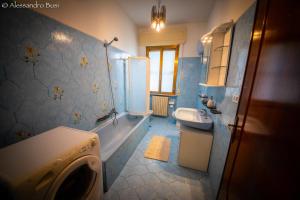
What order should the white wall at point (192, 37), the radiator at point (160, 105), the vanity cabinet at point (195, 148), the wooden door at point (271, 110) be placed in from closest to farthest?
the wooden door at point (271, 110) < the vanity cabinet at point (195, 148) < the white wall at point (192, 37) < the radiator at point (160, 105)

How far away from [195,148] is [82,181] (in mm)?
1419

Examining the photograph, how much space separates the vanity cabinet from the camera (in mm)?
1579

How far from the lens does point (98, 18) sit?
1.80 metres

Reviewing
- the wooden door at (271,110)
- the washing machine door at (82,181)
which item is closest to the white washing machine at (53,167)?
the washing machine door at (82,181)

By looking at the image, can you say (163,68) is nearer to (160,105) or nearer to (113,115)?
(160,105)

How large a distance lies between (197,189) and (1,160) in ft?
6.02

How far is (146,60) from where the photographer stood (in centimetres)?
250

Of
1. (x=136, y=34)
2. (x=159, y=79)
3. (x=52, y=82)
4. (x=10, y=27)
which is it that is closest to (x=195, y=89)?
(x=159, y=79)

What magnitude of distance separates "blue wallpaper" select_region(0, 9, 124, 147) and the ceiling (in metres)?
1.19

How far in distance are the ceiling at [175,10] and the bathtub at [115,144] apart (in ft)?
7.61

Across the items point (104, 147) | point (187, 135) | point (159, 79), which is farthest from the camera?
point (159, 79)

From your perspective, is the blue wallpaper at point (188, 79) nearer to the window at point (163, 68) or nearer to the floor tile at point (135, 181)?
the window at point (163, 68)

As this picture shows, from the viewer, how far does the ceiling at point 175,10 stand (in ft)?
6.91

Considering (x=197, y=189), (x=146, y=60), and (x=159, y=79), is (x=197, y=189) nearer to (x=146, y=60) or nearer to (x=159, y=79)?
(x=146, y=60)
